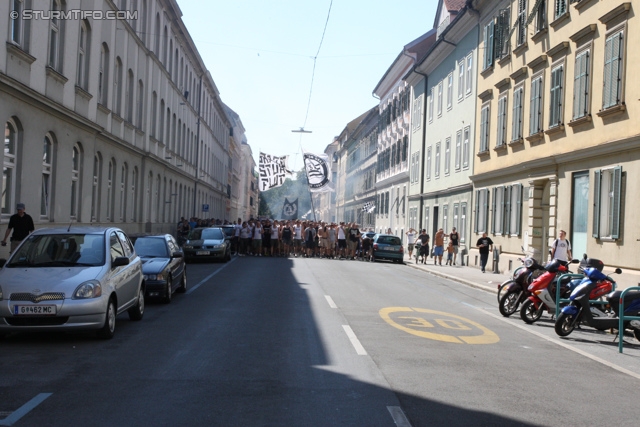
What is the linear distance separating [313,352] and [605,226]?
1275 cm

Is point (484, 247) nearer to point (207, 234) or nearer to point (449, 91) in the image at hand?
point (207, 234)

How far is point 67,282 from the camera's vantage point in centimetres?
978

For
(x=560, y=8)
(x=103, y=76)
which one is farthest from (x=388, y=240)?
(x=103, y=76)

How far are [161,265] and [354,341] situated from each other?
19.7 feet

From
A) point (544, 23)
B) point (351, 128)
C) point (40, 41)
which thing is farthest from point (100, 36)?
point (351, 128)

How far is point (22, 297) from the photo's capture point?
372 inches

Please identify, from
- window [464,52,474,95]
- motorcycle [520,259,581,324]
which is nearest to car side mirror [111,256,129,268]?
motorcycle [520,259,581,324]

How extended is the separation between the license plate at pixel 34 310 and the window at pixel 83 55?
15.9 metres

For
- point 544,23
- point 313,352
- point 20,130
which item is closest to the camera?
point 313,352

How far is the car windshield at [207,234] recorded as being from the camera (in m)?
30.9

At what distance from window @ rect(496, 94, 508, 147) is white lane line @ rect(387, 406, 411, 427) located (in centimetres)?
2407

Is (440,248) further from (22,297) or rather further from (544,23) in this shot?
(22,297)

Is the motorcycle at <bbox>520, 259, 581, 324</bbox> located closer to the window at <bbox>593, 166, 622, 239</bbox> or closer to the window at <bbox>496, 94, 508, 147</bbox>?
the window at <bbox>593, 166, 622, 239</bbox>

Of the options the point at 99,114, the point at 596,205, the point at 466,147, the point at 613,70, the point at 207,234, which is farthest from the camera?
the point at 466,147
